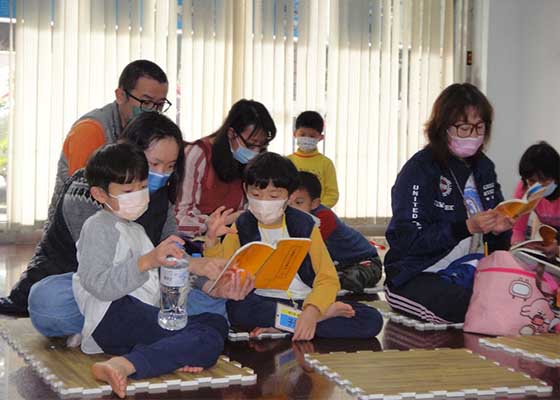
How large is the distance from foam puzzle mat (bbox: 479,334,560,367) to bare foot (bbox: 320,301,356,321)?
51 centimetres

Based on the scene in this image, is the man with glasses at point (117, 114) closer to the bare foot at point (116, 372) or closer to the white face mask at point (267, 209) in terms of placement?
the white face mask at point (267, 209)

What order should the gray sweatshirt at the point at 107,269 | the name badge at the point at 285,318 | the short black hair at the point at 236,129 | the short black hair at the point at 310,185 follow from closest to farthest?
1. the gray sweatshirt at the point at 107,269
2. the name badge at the point at 285,318
3. the short black hair at the point at 236,129
4. the short black hair at the point at 310,185

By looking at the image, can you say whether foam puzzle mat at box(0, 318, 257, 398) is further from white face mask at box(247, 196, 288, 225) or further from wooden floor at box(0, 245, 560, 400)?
white face mask at box(247, 196, 288, 225)

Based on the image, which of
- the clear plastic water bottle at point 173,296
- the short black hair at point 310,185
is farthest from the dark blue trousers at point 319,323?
the short black hair at point 310,185

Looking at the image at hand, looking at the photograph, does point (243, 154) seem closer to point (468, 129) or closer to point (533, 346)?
point (468, 129)

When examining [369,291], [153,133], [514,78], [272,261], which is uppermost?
[514,78]

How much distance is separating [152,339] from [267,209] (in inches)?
28.8

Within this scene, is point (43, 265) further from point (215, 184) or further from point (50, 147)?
point (50, 147)

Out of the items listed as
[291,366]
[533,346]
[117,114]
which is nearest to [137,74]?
[117,114]

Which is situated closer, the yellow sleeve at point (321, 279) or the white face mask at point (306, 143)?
the yellow sleeve at point (321, 279)

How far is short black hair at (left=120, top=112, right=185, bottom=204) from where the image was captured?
2965mm

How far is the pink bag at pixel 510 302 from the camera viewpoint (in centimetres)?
344

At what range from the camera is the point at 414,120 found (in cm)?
787

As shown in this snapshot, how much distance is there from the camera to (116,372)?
242 centimetres
